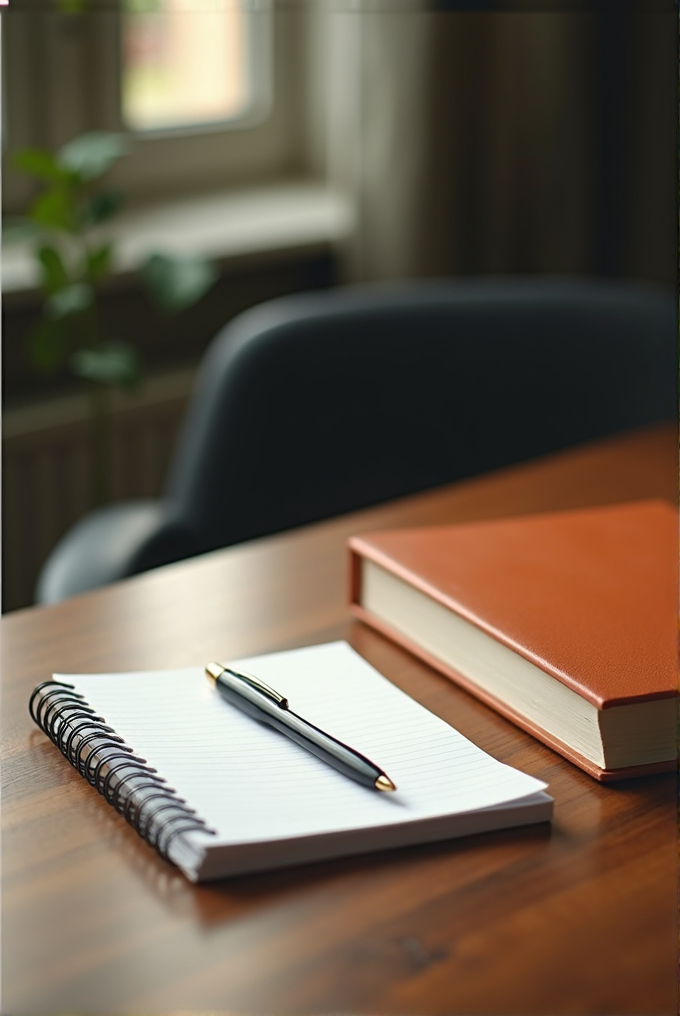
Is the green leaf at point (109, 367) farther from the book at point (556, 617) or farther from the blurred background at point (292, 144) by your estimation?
the book at point (556, 617)

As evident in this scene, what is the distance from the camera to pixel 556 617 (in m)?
0.78

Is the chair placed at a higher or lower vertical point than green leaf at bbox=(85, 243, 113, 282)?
lower

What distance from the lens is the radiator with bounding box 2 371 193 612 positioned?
6.47 feet

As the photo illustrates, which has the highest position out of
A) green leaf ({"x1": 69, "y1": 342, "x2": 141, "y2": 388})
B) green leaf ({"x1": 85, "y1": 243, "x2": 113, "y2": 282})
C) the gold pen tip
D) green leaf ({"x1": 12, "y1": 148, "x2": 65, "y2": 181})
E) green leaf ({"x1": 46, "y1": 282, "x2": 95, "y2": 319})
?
green leaf ({"x1": 12, "y1": 148, "x2": 65, "y2": 181})

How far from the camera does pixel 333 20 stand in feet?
7.47

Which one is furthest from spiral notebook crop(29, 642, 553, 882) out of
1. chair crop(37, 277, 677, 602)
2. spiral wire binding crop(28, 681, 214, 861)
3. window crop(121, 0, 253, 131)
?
window crop(121, 0, 253, 131)

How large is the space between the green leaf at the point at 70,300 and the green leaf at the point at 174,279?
0.31ft

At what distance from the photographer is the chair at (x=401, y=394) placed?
1.47 metres

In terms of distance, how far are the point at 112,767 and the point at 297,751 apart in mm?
99

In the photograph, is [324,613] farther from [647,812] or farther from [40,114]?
[40,114]

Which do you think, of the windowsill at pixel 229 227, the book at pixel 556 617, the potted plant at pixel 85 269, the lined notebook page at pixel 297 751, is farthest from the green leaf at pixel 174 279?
the lined notebook page at pixel 297 751

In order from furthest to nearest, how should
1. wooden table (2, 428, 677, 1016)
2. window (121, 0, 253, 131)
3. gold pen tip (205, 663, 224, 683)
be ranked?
window (121, 0, 253, 131) < gold pen tip (205, 663, 224, 683) < wooden table (2, 428, 677, 1016)

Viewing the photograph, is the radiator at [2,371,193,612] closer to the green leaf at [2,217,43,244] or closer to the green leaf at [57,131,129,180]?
the green leaf at [2,217,43,244]

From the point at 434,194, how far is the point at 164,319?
0.51 m
